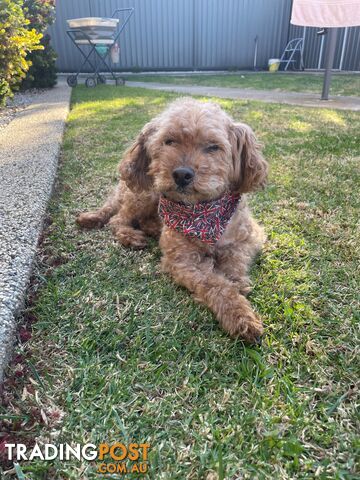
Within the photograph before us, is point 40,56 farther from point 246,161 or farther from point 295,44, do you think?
point 295,44

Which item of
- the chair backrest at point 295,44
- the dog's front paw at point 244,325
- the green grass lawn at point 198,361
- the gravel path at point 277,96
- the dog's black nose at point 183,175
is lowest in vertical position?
the gravel path at point 277,96

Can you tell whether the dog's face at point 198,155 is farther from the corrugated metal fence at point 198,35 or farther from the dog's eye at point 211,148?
the corrugated metal fence at point 198,35

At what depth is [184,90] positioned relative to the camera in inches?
419

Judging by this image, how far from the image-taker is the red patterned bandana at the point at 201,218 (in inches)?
98.3

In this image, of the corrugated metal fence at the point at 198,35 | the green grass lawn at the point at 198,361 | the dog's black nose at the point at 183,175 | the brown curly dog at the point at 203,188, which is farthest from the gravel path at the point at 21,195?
the corrugated metal fence at the point at 198,35

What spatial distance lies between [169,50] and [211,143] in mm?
16547

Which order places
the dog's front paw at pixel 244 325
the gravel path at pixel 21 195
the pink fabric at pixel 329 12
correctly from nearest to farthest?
the dog's front paw at pixel 244 325 < the gravel path at pixel 21 195 < the pink fabric at pixel 329 12

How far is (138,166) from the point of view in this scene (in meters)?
2.84

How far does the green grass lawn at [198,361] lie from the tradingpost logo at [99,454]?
0.10 feet

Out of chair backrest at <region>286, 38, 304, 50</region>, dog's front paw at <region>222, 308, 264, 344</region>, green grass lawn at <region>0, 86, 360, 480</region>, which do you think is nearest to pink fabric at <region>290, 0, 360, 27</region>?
green grass lawn at <region>0, 86, 360, 480</region>

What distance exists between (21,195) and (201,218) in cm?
174

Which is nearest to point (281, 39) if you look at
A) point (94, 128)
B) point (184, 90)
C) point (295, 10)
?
point (184, 90)

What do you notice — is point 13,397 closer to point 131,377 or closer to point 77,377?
point 77,377

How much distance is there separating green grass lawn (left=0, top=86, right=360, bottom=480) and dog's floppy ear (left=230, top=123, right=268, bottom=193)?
1.65 ft
